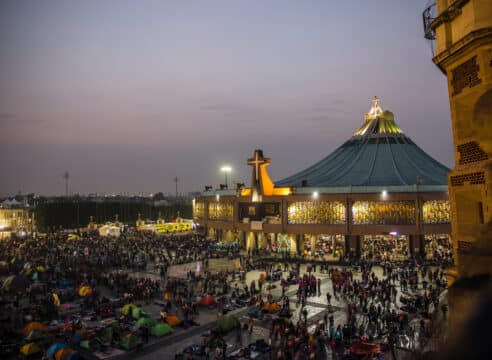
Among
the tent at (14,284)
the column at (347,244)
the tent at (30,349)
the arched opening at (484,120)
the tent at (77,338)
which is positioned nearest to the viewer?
the arched opening at (484,120)

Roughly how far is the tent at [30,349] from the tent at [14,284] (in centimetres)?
1078

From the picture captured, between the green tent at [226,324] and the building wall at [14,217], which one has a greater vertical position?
the building wall at [14,217]

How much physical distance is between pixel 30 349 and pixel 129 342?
403cm

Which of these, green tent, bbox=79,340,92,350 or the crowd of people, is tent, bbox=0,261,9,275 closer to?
Result: the crowd of people

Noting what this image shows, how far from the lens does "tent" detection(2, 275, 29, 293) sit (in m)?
25.0

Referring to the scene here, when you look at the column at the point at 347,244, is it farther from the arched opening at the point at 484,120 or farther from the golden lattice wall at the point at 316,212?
the arched opening at the point at 484,120

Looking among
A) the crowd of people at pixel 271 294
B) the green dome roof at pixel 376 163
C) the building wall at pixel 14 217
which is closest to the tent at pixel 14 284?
the crowd of people at pixel 271 294

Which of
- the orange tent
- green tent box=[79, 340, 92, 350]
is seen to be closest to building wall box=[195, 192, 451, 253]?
the orange tent

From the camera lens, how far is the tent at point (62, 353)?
1457 cm

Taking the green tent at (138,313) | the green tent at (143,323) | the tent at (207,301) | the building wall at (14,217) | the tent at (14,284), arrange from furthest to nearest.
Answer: the building wall at (14,217) < the tent at (14,284) < the tent at (207,301) < the green tent at (138,313) < the green tent at (143,323)

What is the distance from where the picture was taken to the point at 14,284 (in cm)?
2519

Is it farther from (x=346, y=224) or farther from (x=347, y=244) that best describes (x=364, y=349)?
(x=346, y=224)

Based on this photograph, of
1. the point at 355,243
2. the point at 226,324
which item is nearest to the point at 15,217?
the point at 355,243

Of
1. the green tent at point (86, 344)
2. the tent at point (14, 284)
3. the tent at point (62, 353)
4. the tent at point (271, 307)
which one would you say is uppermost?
the tent at point (14, 284)
